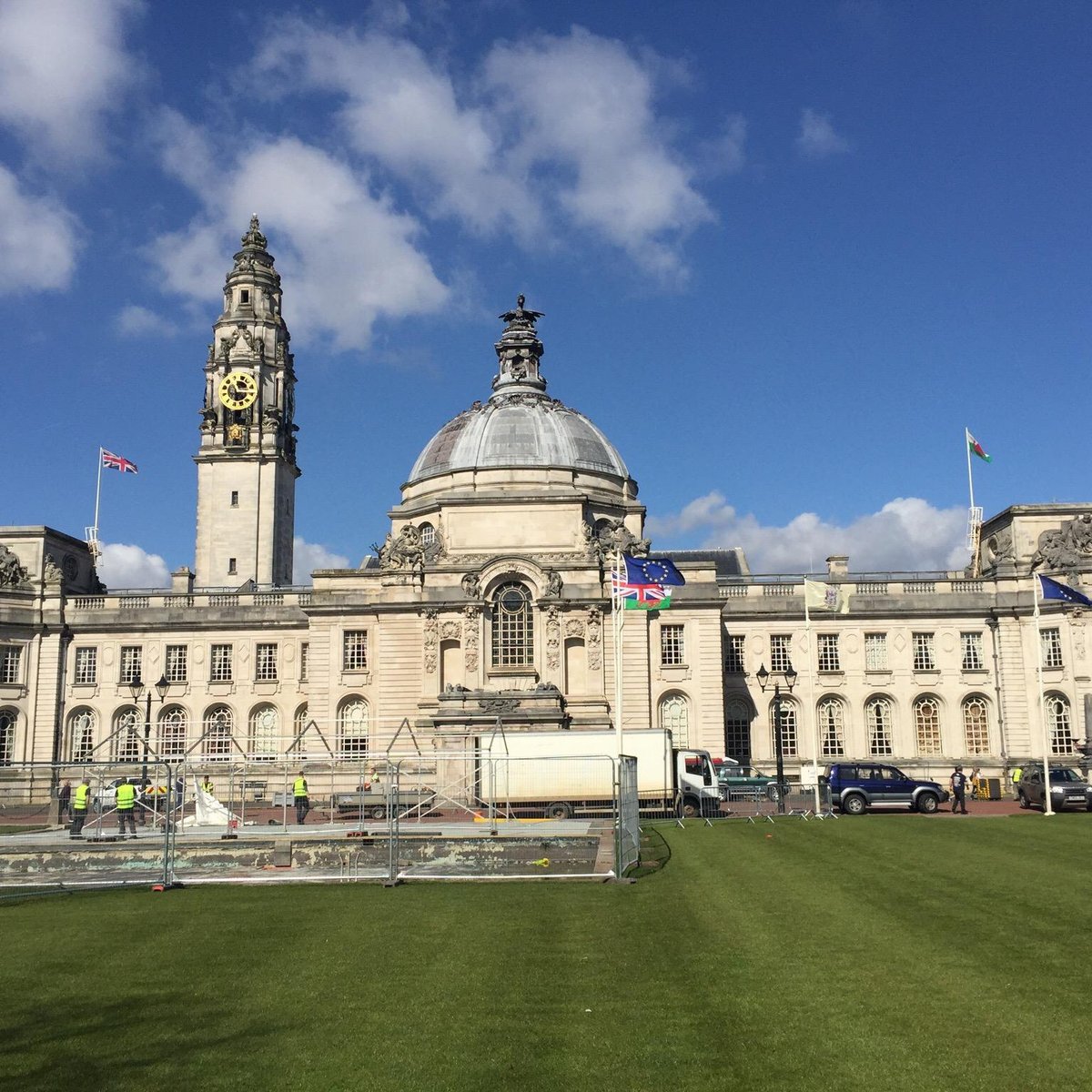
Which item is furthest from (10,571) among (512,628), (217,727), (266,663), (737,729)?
(737,729)

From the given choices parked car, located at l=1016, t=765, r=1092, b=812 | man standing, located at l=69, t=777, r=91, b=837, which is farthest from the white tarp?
parked car, located at l=1016, t=765, r=1092, b=812

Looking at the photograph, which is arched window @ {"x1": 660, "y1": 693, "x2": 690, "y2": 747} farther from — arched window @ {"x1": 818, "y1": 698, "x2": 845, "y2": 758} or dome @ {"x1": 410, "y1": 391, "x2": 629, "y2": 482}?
dome @ {"x1": 410, "y1": 391, "x2": 629, "y2": 482}

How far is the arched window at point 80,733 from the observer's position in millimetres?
64812

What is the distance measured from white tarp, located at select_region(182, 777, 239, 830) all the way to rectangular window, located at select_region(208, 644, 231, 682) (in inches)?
1164

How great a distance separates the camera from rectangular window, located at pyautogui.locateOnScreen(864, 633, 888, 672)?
2480 inches

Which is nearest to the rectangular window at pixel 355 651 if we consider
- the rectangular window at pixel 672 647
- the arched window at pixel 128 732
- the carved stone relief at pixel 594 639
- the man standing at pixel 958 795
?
the carved stone relief at pixel 594 639

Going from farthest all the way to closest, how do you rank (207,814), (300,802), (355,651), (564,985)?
(355,651) < (300,802) < (207,814) < (564,985)

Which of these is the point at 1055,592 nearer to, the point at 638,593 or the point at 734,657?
the point at 638,593

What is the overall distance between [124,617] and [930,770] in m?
44.3

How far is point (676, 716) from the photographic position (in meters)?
58.7

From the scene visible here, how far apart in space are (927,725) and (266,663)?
36.0 m

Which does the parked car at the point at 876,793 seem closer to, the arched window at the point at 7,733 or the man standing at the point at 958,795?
the man standing at the point at 958,795

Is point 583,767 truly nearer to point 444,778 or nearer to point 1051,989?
point 444,778

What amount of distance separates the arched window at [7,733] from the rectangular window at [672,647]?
1386 inches
